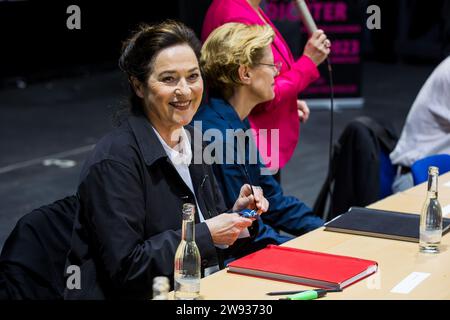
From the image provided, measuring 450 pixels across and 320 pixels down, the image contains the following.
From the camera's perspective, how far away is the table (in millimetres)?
2693

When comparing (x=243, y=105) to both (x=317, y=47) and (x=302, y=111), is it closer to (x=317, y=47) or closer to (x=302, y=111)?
(x=317, y=47)

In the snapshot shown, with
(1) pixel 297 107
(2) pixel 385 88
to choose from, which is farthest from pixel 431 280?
(2) pixel 385 88

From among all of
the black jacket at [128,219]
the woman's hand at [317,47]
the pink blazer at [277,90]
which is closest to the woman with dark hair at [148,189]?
the black jacket at [128,219]

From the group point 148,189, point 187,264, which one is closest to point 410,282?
point 187,264

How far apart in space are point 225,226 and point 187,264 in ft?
1.23

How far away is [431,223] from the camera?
3.09 metres

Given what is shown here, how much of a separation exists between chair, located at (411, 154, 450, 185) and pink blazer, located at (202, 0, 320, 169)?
1.91ft

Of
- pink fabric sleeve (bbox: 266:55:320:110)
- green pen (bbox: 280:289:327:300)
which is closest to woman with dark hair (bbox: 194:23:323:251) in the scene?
pink fabric sleeve (bbox: 266:55:320:110)

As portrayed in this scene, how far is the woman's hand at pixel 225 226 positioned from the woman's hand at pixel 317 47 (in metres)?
1.68

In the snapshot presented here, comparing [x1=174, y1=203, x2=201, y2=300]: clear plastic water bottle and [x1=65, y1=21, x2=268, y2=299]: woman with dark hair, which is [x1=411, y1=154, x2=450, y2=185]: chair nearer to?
[x1=65, y1=21, x2=268, y2=299]: woman with dark hair

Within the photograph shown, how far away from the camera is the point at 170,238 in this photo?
285 centimetres

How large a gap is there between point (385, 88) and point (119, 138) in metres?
8.14

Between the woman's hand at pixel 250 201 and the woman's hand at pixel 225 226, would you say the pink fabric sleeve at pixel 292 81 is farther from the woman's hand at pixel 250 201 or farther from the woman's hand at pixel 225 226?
the woman's hand at pixel 225 226
